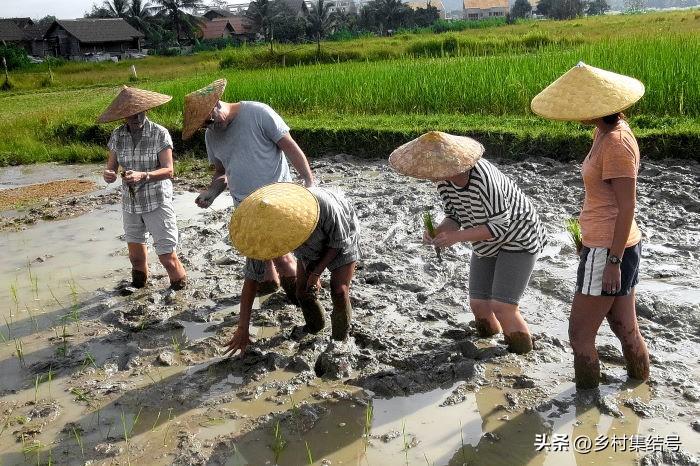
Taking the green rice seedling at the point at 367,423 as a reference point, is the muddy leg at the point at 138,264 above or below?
above

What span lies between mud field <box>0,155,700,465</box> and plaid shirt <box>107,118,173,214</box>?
644 millimetres

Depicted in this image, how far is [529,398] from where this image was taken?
10.0 ft

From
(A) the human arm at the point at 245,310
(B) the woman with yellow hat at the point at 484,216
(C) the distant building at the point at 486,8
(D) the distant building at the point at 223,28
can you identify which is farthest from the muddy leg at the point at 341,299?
(C) the distant building at the point at 486,8

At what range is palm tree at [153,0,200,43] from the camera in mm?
46875

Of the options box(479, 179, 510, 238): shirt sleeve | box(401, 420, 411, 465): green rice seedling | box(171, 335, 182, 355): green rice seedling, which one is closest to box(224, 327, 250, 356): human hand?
box(171, 335, 182, 355): green rice seedling

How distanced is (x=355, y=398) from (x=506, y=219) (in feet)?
3.56

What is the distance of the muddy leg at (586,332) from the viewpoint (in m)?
2.69

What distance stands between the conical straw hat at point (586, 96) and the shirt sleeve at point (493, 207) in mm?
380

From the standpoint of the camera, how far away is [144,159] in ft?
14.5

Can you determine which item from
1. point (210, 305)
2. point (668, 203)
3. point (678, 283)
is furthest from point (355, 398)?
point (668, 203)

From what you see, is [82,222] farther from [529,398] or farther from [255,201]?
A: [529,398]

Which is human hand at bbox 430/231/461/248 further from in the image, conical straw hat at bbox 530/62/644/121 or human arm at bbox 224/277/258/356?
human arm at bbox 224/277/258/356

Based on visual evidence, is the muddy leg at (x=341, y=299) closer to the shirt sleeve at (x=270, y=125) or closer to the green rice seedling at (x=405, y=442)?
the green rice seedling at (x=405, y=442)

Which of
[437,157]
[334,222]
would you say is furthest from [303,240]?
[437,157]
